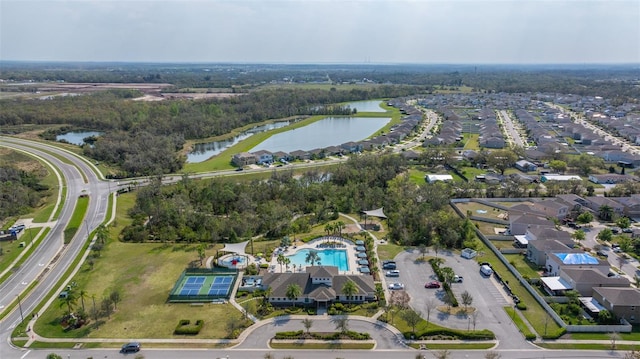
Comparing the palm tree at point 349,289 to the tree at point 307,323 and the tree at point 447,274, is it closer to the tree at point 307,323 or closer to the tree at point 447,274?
the tree at point 307,323

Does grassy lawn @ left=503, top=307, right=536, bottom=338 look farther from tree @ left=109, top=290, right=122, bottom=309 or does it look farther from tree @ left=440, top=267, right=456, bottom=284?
tree @ left=109, top=290, right=122, bottom=309

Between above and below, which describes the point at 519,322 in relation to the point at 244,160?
below

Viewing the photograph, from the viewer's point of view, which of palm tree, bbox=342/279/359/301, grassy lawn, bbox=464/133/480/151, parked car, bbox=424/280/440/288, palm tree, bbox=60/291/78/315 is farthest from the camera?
grassy lawn, bbox=464/133/480/151

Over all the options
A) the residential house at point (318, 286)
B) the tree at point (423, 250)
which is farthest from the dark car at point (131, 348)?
the tree at point (423, 250)

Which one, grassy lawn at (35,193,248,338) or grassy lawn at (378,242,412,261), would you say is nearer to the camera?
grassy lawn at (35,193,248,338)

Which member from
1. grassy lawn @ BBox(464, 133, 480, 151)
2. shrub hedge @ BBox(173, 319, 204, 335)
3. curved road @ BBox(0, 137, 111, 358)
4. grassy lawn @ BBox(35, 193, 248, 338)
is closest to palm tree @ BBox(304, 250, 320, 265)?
grassy lawn @ BBox(35, 193, 248, 338)

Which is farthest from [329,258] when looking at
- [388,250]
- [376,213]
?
[376,213]

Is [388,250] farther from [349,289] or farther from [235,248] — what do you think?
[235,248]
